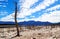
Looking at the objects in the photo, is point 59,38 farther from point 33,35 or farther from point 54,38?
point 33,35

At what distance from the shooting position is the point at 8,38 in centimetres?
2853

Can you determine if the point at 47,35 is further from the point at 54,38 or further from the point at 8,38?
the point at 8,38

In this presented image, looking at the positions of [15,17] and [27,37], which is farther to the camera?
[15,17]

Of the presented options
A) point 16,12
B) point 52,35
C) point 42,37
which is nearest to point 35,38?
point 42,37

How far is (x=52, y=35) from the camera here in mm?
29328

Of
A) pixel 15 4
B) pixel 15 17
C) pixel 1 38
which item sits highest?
pixel 15 4

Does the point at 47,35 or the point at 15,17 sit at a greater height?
the point at 15,17

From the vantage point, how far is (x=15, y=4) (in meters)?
28.9

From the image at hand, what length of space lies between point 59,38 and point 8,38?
7.47 m

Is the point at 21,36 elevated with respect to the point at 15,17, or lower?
lower

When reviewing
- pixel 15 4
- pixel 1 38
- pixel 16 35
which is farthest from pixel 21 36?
pixel 15 4

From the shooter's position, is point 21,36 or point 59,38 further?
point 21,36

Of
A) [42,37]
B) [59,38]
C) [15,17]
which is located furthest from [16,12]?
[59,38]

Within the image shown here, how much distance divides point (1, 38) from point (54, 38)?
793cm
